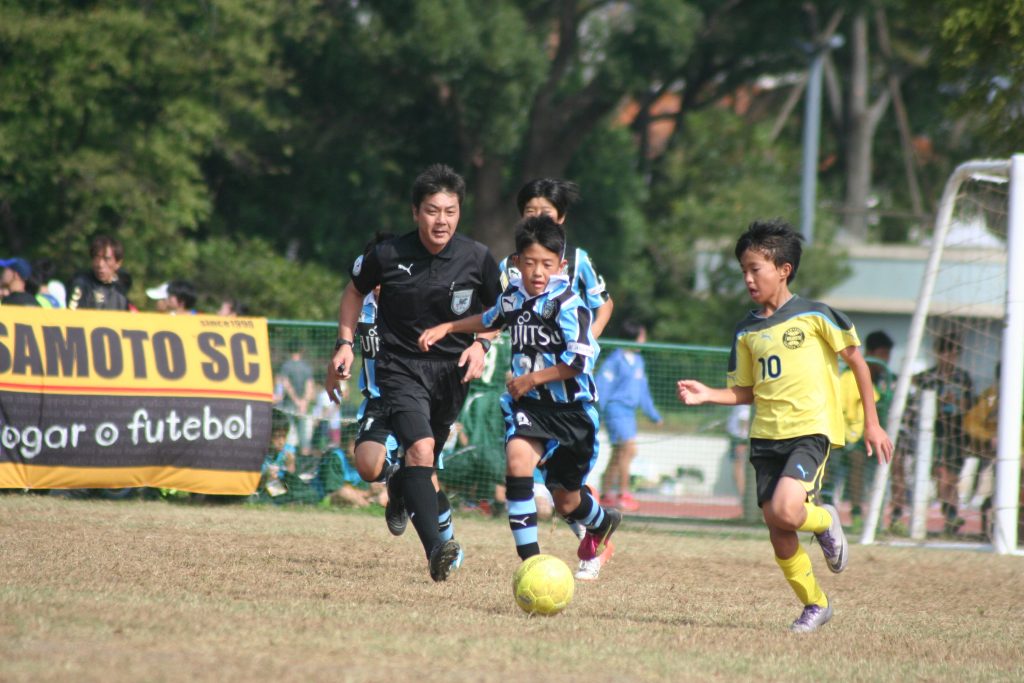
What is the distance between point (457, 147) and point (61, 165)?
903 cm

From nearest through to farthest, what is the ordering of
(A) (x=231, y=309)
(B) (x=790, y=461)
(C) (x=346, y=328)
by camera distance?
(B) (x=790, y=461) → (C) (x=346, y=328) → (A) (x=231, y=309)

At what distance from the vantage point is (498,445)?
39.2 ft

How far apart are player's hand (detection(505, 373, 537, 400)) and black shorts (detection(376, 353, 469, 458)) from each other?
59 centimetres

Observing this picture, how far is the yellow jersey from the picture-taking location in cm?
637

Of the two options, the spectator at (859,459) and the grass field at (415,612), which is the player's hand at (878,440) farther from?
the spectator at (859,459)

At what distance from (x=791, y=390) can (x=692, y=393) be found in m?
0.49

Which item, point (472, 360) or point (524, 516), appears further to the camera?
point (472, 360)

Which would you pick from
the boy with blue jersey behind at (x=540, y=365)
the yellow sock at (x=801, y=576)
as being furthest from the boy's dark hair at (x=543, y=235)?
the yellow sock at (x=801, y=576)

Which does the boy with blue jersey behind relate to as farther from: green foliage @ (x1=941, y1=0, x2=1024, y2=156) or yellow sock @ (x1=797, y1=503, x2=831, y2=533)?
green foliage @ (x1=941, y1=0, x2=1024, y2=156)

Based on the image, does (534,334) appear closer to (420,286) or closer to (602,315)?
(420,286)

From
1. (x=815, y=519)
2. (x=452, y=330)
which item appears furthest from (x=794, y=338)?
(x=452, y=330)

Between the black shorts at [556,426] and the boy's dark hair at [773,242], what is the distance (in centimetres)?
126

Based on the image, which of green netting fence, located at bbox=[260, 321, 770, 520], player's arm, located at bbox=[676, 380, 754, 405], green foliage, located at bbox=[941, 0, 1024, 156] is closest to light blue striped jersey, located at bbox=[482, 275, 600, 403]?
player's arm, located at bbox=[676, 380, 754, 405]

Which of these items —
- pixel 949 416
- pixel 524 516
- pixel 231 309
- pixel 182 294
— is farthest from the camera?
pixel 231 309
